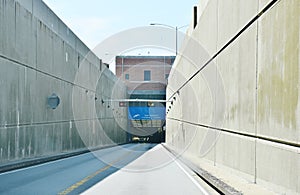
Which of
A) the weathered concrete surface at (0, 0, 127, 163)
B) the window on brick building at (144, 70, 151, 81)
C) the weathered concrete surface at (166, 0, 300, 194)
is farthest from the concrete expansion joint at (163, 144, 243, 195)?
the window on brick building at (144, 70, 151, 81)

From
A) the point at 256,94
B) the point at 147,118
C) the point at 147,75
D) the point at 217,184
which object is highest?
the point at 147,75

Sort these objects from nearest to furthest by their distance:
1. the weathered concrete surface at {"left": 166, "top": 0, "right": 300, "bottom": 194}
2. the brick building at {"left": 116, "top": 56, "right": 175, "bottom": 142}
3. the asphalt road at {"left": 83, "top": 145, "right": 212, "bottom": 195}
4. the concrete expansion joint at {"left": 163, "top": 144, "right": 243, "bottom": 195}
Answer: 1. the weathered concrete surface at {"left": 166, "top": 0, "right": 300, "bottom": 194}
2. the concrete expansion joint at {"left": 163, "top": 144, "right": 243, "bottom": 195}
3. the asphalt road at {"left": 83, "top": 145, "right": 212, "bottom": 195}
4. the brick building at {"left": 116, "top": 56, "right": 175, "bottom": 142}

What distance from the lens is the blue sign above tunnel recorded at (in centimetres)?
7425

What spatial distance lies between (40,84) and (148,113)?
1950 inches

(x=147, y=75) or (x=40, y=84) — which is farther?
(x=147, y=75)

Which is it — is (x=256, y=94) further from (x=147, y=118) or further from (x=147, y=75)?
(x=147, y=75)

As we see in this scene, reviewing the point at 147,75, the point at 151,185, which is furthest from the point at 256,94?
the point at 147,75

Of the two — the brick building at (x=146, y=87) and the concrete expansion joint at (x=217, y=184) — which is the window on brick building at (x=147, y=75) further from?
the concrete expansion joint at (x=217, y=184)

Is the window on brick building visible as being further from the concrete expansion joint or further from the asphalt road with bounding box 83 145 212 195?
the concrete expansion joint

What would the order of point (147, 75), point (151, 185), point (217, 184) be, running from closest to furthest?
1. point (217, 184)
2. point (151, 185)
3. point (147, 75)

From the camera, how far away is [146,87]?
3130 inches

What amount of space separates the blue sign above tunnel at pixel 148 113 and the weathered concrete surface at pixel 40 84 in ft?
96.9

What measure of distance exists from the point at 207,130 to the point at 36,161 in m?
7.59

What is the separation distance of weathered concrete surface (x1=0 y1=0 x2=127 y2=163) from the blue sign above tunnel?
96.9 feet
